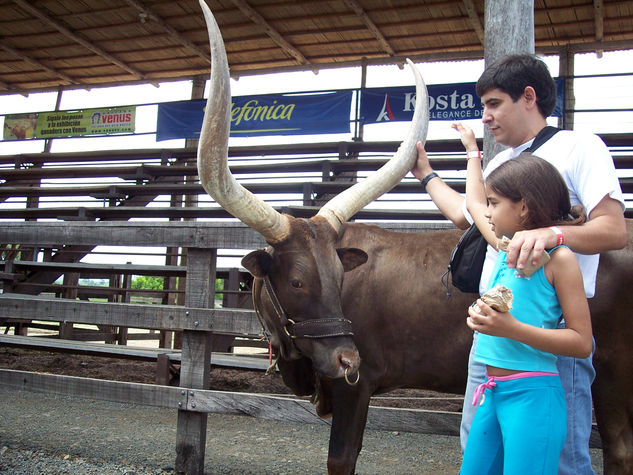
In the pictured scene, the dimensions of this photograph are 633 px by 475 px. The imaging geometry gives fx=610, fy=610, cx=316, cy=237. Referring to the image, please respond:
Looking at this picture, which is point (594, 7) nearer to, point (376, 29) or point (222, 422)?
point (376, 29)

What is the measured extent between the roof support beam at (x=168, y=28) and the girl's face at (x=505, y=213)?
10.5 m

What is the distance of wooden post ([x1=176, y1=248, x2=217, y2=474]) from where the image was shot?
354 centimetres

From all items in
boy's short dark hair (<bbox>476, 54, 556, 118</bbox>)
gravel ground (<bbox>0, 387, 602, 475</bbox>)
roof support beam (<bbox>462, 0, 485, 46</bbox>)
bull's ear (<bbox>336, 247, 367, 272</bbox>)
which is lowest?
gravel ground (<bbox>0, 387, 602, 475</bbox>)

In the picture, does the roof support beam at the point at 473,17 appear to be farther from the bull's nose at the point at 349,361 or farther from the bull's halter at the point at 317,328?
the bull's nose at the point at 349,361

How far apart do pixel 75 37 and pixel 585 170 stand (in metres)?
12.5

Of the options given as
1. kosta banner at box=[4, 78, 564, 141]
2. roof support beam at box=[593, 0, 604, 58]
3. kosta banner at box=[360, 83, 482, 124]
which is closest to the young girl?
kosta banner at box=[4, 78, 564, 141]

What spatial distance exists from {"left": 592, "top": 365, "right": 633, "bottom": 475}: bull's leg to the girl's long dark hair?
38.6 inches

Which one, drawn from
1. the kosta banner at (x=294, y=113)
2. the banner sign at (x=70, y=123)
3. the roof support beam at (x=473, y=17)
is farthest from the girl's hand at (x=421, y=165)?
the banner sign at (x=70, y=123)

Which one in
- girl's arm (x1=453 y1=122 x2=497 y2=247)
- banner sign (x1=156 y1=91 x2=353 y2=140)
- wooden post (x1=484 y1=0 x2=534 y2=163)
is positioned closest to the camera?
girl's arm (x1=453 y1=122 x2=497 y2=247)

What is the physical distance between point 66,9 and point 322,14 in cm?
481

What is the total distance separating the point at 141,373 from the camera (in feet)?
21.1

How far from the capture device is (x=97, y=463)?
3.67 m

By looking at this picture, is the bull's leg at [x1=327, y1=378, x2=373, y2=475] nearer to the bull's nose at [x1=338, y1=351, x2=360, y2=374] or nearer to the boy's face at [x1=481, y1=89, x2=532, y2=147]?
the bull's nose at [x1=338, y1=351, x2=360, y2=374]

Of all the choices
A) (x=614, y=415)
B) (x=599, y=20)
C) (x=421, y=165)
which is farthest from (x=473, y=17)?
(x=614, y=415)
